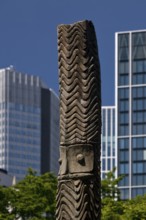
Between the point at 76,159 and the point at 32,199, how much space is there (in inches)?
1947

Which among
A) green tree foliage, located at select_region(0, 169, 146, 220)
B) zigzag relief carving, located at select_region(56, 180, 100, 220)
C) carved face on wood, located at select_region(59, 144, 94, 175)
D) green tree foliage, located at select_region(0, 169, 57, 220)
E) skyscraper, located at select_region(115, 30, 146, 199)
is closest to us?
zigzag relief carving, located at select_region(56, 180, 100, 220)

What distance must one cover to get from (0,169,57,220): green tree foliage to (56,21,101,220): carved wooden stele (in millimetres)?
45774

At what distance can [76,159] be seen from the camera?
19.3 metres

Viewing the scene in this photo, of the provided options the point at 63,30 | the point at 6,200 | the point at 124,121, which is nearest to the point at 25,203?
the point at 6,200

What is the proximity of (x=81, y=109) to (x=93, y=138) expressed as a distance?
1.64 feet

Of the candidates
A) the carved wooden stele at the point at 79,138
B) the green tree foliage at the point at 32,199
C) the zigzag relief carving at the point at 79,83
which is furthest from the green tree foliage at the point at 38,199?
the carved wooden stele at the point at 79,138

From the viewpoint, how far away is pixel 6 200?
6912 centimetres

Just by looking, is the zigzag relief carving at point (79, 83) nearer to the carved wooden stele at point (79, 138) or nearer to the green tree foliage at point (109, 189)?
the carved wooden stele at point (79, 138)

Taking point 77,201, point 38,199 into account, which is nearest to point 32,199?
point 38,199

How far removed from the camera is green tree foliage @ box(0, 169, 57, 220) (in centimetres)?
6700

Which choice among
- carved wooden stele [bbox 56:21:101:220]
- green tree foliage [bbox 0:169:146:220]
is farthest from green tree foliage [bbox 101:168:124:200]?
carved wooden stele [bbox 56:21:101:220]

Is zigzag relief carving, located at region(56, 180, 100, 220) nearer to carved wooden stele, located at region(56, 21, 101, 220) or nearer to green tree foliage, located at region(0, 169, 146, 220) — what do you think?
carved wooden stele, located at region(56, 21, 101, 220)

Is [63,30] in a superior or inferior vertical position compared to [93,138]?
superior

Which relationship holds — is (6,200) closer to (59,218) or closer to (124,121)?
(59,218)
